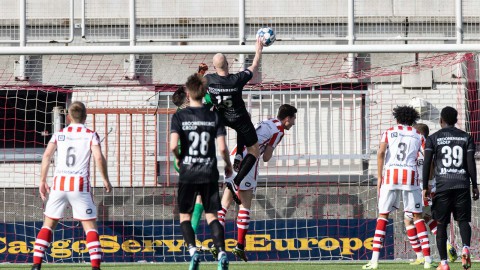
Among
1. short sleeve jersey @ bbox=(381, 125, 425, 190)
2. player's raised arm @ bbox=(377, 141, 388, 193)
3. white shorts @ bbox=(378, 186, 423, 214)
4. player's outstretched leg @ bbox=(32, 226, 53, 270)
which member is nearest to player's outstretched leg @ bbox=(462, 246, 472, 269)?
white shorts @ bbox=(378, 186, 423, 214)

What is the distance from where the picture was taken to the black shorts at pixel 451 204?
1214 centimetres

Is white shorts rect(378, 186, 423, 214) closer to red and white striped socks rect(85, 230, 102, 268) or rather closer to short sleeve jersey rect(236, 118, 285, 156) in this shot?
short sleeve jersey rect(236, 118, 285, 156)

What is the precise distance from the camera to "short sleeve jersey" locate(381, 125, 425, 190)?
40.3ft

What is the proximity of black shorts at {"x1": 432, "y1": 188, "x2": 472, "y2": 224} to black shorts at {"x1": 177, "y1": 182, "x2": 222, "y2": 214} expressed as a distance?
295 centimetres

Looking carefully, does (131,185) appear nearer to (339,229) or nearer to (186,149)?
(339,229)

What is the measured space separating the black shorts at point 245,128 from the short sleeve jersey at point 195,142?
2.56 m

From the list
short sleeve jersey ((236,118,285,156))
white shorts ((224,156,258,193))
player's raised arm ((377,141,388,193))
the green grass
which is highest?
short sleeve jersey ((236,118,285,156))

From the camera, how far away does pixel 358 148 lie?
18047 mm

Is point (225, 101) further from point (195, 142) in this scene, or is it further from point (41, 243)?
point (41, 243)

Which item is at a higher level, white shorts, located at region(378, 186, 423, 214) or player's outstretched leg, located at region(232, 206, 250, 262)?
white shorts, located at region(378, 186, 423, 214)

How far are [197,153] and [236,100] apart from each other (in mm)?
2617

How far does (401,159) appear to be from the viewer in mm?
12305

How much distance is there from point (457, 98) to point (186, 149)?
8.49 meters

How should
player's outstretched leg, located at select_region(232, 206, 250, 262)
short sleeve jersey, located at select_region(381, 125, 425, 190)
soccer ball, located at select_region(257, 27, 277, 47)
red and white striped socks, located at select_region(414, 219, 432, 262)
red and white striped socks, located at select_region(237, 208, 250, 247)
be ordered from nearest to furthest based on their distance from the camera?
short sleeve jersey, located at select_region(381, 125, 425, 190) → red and white striped socks, located at select_region(414, 219, 432, 262) → soccer ball, located at select_region(257, 27, 277, 47) → player's outstretched leg, located at select_region(232, 206, 250, 262) → red and white striped socks, located at select_region(237, 208, 250, 247)
